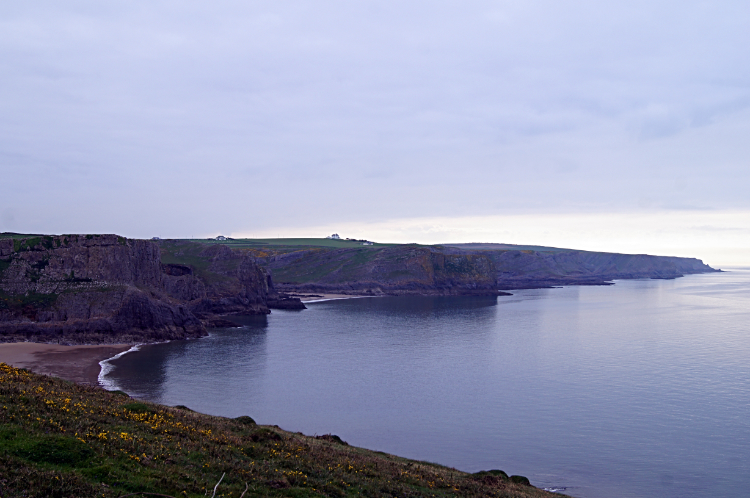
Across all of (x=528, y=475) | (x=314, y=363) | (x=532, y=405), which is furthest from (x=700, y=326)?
(x=528, y=475)

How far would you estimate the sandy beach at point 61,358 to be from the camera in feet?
194

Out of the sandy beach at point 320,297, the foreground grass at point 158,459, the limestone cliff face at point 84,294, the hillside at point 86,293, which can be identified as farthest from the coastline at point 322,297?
the foreground grass at point 158,459

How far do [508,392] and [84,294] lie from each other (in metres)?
67.7

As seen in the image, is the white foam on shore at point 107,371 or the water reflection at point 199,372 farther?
the white foam on shore at point 107,371

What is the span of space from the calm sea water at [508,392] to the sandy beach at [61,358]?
3249 millimetres

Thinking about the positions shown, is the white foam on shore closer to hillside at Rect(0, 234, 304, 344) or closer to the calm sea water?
the calm sea water

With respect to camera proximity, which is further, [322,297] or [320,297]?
[322,297]

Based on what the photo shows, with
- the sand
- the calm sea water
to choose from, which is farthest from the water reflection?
the sand

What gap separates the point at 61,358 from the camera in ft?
224

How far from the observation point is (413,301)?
174250mm

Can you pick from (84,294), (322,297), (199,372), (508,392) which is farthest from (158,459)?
(322,297)

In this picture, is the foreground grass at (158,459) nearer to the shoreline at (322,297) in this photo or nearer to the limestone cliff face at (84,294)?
the limestone cliff face at (84,294)

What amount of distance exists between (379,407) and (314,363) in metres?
22.7

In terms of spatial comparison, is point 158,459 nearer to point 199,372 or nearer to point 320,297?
point 199,372
